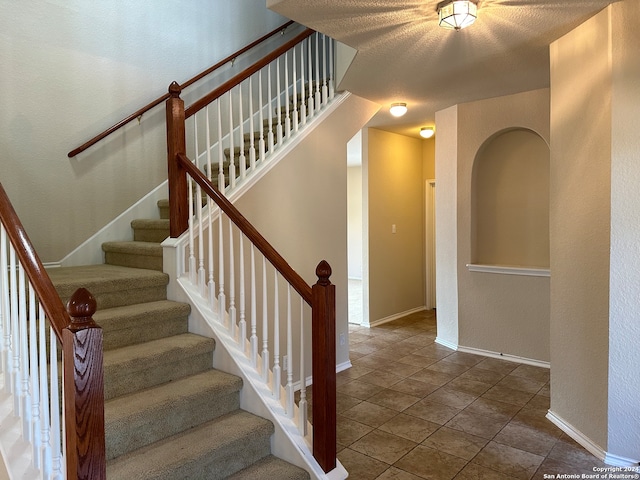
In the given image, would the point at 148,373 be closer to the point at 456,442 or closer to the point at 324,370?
the point at 324,370

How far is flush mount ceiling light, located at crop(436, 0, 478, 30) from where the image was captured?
→ 7.77ft

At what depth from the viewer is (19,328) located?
5.76ft

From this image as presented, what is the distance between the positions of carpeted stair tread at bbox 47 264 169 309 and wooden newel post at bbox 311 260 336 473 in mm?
1249

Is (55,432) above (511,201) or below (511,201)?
below

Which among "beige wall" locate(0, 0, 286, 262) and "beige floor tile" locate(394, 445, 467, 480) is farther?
"beige wall" locate(0, 0, 286, 262)

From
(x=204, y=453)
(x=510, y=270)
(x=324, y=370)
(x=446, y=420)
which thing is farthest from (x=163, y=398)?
(x=510, y=270)

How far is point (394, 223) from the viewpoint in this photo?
6.03 m

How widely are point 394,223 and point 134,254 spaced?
365cm

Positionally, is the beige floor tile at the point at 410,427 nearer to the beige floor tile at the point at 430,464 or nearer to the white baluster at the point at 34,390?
the beige floor tile at the point at 430,464

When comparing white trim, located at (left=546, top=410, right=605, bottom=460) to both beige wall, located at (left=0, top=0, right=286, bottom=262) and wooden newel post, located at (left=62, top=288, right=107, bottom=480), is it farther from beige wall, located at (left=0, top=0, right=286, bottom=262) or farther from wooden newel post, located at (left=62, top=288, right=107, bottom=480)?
beige wall, located at (left=0, top=0, right=286, bottom=262)

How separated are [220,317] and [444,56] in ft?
7.95

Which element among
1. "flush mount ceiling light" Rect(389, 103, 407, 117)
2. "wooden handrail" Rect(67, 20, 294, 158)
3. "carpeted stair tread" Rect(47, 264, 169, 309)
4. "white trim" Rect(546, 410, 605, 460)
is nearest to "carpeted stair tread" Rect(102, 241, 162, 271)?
"carpeted stair tread" Rect(47, 264, 169, 309)

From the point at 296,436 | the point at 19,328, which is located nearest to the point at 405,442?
the point at 296,436

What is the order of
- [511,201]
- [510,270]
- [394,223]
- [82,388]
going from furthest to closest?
[394,223]
[511,201]
[510,270]
[82,388]
